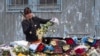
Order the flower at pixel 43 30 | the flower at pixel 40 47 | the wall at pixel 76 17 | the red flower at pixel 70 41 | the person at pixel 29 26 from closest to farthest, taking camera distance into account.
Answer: the flower at pixel 40 47 < the red flower at pixel 70 41 < the flower at pixel 43 30 < the person at pixel 29 26 < the wall at pixel 76 17

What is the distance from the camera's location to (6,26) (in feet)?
50.9

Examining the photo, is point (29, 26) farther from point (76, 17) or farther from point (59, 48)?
point (76, 17)

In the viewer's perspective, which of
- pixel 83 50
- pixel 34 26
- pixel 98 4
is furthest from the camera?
pixel 98 4

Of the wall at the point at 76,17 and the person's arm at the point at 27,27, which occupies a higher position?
the person's arm at the point at 27,27

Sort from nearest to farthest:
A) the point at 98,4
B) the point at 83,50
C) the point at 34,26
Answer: the point at 83,50 < the point at 34,26 < the point at 98,4

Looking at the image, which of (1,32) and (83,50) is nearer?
(83,50)

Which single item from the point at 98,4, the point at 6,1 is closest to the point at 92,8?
the point at 98,4

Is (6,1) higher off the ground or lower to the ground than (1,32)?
higher

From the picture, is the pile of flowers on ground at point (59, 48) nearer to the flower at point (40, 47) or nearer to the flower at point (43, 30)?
the flower at point (40, 47)

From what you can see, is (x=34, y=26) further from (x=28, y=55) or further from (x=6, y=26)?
(x=6, y=26)

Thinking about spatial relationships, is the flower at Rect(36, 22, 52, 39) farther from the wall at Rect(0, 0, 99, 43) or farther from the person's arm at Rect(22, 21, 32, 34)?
the wall at Rect(0, 0, 99, 43)

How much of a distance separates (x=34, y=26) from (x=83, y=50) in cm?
141

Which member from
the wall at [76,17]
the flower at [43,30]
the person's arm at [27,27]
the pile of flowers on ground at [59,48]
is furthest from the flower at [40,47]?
the wall at [76,17]

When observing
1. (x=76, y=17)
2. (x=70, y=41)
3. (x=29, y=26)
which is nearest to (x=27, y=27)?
(x=29, y=26)
